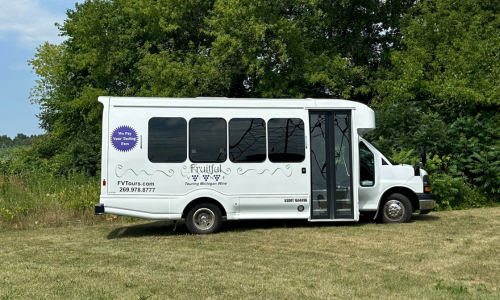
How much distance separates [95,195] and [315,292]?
28.6 feet

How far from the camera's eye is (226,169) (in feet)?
33.0

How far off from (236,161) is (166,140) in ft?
4.87

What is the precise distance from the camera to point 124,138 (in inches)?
388

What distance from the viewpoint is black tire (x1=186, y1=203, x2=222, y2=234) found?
1007cm

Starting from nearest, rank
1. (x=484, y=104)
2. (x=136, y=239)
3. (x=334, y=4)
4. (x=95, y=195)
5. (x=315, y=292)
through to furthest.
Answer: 1. (x=315, y=292)
2. (x=136, y=239)
3. (x=95, y=195)
4. (x=484, y=104)
5. (x=334, y=4)

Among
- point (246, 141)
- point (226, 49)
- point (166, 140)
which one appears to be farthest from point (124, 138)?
point (226, 49)

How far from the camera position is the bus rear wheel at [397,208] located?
10.9 m

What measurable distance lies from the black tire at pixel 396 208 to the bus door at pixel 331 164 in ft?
3.05

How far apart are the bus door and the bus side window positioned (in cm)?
34

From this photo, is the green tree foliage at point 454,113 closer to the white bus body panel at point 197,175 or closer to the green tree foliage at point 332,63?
the green tree foliage at point 332,63

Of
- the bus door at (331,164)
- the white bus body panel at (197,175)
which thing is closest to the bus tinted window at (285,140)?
the white bus body panel at (197,175)

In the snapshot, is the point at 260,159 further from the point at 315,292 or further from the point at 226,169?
the point at 315,292

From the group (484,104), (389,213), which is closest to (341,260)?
(389,213)

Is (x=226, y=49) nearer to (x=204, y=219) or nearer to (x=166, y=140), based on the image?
(x=166, y=140)
